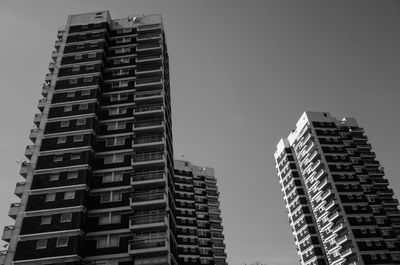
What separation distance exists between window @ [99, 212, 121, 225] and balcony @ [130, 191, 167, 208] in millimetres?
2344

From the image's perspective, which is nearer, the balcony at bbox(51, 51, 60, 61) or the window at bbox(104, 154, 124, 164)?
the window at bbox(104, 154, 124, 164)

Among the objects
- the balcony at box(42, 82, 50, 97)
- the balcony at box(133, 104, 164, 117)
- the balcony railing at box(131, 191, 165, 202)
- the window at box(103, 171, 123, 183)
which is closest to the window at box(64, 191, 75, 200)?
the window at box(103, 171, 123, 183)

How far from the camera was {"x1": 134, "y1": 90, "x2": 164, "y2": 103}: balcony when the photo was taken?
5709cm

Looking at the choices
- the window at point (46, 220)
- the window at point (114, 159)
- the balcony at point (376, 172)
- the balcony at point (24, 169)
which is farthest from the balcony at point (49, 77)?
the balcony at point (376, 172)

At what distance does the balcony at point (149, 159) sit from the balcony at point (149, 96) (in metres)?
10.2

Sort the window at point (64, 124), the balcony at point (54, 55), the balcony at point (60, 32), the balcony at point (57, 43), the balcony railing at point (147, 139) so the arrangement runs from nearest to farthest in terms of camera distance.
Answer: the balcony railing at point (147, 139)
the window at point (64, 124)
the balcony at point (54, 55)
the balcony at point (57, 43)
the balcony at point (60, 32)

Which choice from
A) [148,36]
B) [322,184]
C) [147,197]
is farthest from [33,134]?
[322,184]

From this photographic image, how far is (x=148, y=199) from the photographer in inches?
1832

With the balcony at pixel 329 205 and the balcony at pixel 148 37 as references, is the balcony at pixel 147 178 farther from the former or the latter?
the balcony at pixel 329 205

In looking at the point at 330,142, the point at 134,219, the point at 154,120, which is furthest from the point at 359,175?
the point at 134,219

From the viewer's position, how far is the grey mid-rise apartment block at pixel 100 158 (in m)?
43.1

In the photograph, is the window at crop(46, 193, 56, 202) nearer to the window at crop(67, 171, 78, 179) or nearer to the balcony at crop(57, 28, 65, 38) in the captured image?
the window at crop(67, 171, 78, 179)

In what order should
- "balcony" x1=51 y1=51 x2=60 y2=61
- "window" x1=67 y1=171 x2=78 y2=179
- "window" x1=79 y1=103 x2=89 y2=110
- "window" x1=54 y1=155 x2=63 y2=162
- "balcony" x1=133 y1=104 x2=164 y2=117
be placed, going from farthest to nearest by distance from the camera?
"balcony" x1=51 y1=51 x2=60 y2=61 → "balcony" x1=133 y1=104 x2=164 y2=117 → "window" x1=79 y1=103 x2=89 y2=110 → "window" x1=54 y1=155 x2=63 y2=162 → "window" x1=67 y1=171 x2=78 y2=179

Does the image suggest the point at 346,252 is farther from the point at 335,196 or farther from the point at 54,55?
the point at 54,55
